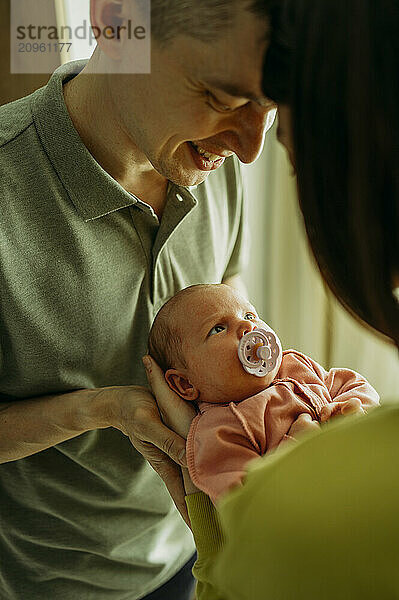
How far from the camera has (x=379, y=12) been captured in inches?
28.0

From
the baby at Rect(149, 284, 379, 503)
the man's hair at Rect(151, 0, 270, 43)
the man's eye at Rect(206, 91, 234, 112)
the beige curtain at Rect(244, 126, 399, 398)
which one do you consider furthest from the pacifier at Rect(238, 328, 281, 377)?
the beige curtain at Rect(244, 126, 399, 398)

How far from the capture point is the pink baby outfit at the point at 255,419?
1054mm

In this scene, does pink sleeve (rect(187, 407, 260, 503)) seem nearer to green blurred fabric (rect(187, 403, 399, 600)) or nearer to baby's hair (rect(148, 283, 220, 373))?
baby's hair (rect(148, 283, 220, 373))

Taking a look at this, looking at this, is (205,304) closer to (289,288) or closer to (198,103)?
(198,103)

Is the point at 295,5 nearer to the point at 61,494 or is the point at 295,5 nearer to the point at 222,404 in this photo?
the point at 222,404

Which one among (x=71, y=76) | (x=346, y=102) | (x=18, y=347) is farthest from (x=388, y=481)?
(x=71, y=76)

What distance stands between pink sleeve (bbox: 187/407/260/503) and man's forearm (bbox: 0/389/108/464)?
168 millimetres

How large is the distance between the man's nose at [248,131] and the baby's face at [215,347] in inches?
11.5

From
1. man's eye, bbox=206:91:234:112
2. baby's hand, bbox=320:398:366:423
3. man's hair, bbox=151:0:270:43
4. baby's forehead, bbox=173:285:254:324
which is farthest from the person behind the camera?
baby's forehead, bbox=173:285:254:324

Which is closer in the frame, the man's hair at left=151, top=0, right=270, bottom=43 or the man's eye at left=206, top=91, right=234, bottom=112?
the man's hair at left=151, top=0, right=270, bottom=43

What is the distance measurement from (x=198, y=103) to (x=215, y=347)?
42 cm

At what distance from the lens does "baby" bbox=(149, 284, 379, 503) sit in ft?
3.58

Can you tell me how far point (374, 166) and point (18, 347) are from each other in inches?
25.8

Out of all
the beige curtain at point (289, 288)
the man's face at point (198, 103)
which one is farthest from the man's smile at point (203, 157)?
the beige curtain at point (289, 288)
